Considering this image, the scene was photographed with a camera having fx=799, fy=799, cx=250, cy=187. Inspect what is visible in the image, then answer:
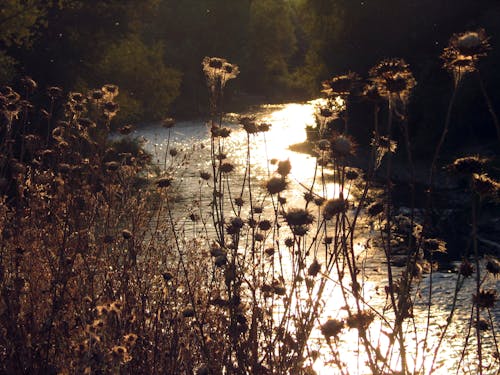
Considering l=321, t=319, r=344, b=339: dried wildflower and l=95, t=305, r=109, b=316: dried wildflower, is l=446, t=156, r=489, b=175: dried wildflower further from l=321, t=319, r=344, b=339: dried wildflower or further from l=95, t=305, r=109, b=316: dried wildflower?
l=95, t=305, r=109, b=316: dried wildflower

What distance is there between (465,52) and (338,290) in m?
7.77

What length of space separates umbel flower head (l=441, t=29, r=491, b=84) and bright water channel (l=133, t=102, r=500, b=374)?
0.73m

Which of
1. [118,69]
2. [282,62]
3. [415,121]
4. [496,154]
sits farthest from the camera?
[282,62]

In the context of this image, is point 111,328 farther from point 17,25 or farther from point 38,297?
point 17,25

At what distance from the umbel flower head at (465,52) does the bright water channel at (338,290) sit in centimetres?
73

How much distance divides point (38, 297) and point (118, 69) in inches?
816

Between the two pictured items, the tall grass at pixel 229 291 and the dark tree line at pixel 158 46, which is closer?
the tall grass at pixel 229 291

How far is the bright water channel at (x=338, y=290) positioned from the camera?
23.2 feet

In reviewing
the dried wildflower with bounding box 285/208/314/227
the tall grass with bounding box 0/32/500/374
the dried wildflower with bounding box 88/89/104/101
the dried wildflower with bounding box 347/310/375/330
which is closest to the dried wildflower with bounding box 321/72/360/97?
the tall grass with bounding box 0/32/500/374

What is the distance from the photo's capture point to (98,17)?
2175 cm

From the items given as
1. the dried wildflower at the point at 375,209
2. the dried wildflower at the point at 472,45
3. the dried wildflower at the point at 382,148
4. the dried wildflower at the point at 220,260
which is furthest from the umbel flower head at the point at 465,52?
the dried wildflower at the point at 220,260

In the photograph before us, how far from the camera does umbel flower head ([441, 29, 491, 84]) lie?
3285mm

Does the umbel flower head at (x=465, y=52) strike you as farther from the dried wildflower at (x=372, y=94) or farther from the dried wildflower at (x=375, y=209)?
the dried wildflower at (x=375, y=209)

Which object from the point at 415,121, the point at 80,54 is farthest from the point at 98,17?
the point at 415,121
